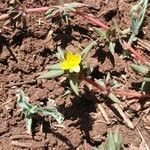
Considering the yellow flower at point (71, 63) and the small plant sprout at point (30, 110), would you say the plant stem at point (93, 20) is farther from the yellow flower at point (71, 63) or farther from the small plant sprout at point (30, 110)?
the small plant sprout at point (30, 110)

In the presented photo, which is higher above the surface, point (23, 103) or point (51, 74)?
point (51, 74)

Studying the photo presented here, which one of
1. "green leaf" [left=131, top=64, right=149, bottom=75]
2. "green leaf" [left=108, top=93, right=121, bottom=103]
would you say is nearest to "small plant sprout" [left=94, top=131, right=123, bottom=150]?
"green leaf" [left=108, top=93, right=121, bottom=103]

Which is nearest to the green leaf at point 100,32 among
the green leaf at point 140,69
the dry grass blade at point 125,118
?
the green leaf at point 140,69

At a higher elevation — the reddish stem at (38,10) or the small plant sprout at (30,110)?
the reddish stem at (38,10)

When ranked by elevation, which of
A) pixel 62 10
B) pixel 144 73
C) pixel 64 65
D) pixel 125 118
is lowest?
pixel 125 118

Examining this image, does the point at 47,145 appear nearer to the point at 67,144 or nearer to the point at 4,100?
the point at 67,144

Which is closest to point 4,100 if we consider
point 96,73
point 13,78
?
point 13,78

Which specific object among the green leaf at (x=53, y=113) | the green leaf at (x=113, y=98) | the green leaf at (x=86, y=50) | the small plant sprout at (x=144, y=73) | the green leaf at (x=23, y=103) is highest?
the green leaf at (x=86, y=50)

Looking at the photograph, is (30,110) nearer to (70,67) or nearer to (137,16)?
(70,67)

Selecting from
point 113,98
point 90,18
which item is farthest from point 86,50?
point 113,98
